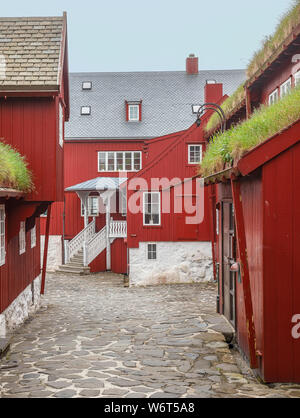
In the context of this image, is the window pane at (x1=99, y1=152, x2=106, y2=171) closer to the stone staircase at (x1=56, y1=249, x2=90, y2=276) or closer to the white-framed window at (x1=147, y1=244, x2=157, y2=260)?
the stone staircase at (x1=56, y1=249, x2=90, y2=276)

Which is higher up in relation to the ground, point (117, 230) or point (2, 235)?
point (2, 235)

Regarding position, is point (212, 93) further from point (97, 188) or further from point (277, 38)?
point (277, 38)

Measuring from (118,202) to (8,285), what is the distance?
669 inches

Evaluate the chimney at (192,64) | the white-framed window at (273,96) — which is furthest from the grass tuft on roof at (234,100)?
the chimney at (192,64)

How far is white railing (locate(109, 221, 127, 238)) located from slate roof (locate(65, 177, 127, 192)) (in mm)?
2016

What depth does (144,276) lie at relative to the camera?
22.3 metres

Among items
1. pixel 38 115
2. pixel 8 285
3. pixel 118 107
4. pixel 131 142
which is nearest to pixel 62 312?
pixel 8 285

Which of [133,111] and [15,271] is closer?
[15,271]

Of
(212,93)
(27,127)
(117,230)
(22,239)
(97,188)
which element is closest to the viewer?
(27,127)

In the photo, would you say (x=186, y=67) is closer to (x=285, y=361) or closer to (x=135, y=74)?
(x=135, y=74)

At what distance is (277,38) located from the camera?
32.0ft

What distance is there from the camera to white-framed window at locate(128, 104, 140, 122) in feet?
97.8

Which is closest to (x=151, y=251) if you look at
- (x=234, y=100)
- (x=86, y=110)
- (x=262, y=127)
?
(x=234, y=100)

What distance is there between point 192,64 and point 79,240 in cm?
1502
